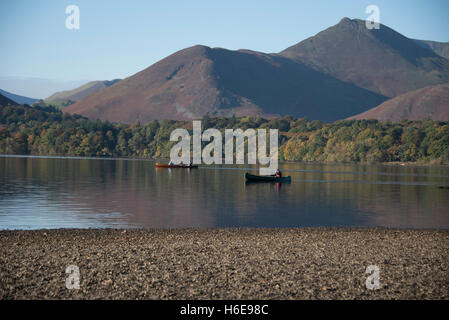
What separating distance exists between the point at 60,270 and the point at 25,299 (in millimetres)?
2662

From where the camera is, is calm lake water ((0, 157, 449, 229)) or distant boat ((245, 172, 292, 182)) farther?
distant boat ((245, 172, 292, 182))

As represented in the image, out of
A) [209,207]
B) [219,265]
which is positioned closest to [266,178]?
[209,207]

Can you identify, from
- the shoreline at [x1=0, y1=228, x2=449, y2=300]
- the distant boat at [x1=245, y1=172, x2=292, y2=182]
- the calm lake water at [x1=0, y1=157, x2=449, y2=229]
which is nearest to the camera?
the shoreline at [x1=0, y1=228, x2=449, y2=300]

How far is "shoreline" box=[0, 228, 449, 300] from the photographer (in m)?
13.8

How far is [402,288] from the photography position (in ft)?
47.0

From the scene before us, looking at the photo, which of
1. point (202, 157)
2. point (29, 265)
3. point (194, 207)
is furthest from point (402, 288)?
point (202, 157)

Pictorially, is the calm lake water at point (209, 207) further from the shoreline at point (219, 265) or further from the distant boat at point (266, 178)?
the distant boat at point (266, 178)

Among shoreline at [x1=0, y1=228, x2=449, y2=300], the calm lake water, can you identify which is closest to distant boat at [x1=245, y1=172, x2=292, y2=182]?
the calm lake water

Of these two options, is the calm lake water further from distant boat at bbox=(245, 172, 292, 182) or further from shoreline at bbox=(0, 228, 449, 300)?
distant boat at bbox=(245, 172, 292, 182)

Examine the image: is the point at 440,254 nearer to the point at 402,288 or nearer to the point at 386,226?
the point at 402,288

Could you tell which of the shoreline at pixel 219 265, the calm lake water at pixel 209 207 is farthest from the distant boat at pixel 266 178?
the shoreline at pixel 219 265

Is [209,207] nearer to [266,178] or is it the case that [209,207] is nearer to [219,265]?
[219,265]

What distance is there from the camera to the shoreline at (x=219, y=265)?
45.3 ft
